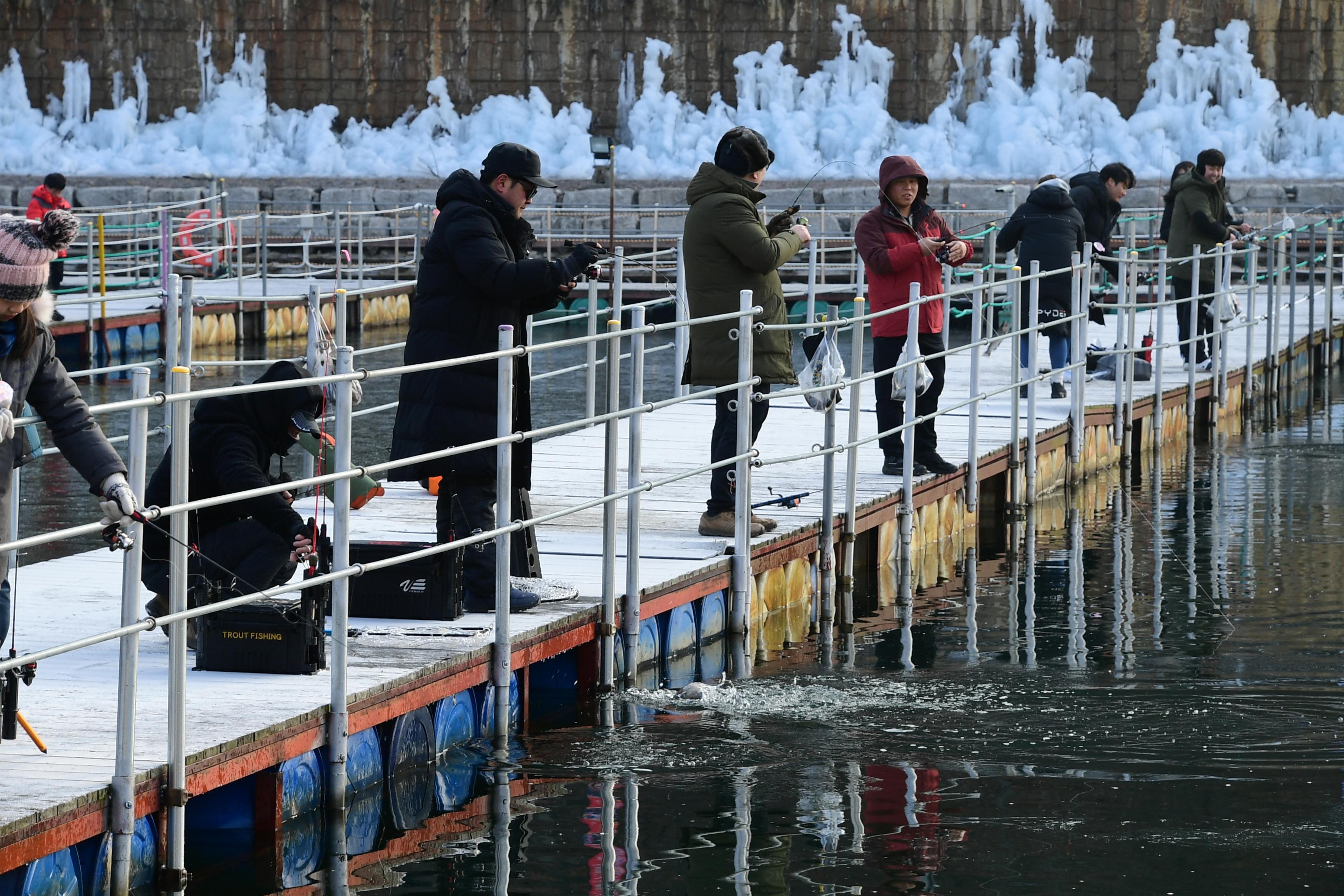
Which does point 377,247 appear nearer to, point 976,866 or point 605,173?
point 605,173

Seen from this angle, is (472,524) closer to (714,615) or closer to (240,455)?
(240,455)

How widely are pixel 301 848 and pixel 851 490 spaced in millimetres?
3927

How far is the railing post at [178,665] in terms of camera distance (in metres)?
4.88

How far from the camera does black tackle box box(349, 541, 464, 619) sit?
22.1 ft

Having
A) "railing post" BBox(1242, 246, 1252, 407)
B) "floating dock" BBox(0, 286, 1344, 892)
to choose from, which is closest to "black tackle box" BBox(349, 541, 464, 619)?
"floating dock" BBox(0, 286, 1344, 892)

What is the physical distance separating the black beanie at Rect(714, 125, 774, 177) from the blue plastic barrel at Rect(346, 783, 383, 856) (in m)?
2.89

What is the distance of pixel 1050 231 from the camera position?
13.0 metres

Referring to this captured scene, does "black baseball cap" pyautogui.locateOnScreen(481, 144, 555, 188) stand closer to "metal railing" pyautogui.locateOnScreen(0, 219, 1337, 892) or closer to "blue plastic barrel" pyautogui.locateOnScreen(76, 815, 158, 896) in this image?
"metal railing" pyautogui.locateOnScreen(0, 219, 1337, 892)

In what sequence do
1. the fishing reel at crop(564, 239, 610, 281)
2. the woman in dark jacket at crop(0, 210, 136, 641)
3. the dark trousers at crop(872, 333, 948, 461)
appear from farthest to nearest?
the dark trousers at crop(872, 333, 948, 461), the fishing reel at crop(564, 239, 610, 281), the woman in dark jacket at crop(0, 210, 136, 641)

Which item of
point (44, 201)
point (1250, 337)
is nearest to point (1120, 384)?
point (1250, 337)

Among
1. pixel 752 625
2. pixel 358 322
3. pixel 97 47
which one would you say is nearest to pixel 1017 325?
pixel 752 625

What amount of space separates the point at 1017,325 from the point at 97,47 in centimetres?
2945

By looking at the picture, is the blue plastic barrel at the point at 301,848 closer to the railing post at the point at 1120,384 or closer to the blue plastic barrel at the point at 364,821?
the blue plastic barrel at the point at 364,821

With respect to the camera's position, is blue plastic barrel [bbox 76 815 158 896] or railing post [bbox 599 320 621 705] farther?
railing post [bbox 599 320 621 705]
